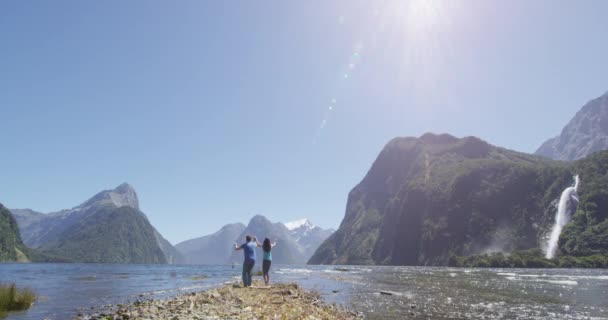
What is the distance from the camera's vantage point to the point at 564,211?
173750 mm

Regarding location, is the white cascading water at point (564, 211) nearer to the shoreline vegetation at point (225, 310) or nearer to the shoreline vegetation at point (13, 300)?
the shoreline vegetation at point (225, 310)

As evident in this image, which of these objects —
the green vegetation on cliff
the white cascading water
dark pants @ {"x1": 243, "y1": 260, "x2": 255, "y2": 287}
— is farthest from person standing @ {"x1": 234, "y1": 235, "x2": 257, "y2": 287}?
the white cascading water

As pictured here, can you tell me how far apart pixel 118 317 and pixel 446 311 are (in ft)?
60.1

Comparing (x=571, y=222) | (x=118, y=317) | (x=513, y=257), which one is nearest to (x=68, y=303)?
(x=118, y=317)

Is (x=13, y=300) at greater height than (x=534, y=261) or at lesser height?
greater

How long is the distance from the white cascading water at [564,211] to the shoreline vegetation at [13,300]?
173640mm

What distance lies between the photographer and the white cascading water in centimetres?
15862

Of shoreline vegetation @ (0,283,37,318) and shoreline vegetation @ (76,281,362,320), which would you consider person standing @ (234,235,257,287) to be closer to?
shoreline vegetation @ (76,281,362,320)

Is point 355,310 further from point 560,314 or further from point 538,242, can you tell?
point 538,242

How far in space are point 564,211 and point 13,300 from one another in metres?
204

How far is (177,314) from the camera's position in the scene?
51.4ft

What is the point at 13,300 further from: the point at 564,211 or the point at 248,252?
the point at 564,211

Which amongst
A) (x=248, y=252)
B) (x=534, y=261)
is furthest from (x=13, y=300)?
(x=534, y=261)

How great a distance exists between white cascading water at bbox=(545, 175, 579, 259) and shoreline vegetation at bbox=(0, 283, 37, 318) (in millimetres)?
173640
